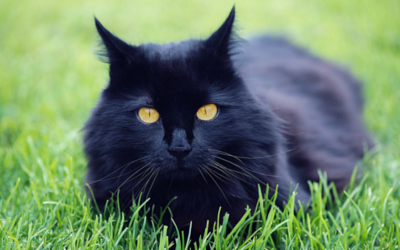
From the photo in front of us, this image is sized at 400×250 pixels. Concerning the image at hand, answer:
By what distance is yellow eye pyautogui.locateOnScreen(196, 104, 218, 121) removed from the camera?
61.5 inches

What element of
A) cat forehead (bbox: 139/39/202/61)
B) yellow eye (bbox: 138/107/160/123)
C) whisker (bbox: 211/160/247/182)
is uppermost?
cat forehead (bbox: 139/39/202/61)

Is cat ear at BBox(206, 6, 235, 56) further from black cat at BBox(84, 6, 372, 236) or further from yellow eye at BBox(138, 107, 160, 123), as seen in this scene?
yellow eye at BBox(138, 107, 160, 123)

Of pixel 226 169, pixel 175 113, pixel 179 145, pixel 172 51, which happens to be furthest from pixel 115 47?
pixel 226 169

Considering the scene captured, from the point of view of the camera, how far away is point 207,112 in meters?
1.58

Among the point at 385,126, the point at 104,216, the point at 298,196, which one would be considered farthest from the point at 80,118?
the point at 385,126

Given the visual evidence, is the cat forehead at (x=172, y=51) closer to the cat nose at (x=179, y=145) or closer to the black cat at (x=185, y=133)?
the black cat at (x=185, y=133)

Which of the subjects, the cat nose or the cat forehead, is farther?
the cat forehead

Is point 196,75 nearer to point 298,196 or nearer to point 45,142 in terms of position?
point 298,196

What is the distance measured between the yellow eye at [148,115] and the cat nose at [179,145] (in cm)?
14

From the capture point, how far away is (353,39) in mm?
5262

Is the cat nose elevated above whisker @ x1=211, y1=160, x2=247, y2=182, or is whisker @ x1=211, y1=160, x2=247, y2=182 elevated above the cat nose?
the cat nose

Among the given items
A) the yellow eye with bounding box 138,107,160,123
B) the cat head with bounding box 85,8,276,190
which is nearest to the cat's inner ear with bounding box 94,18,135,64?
the cat head with bounding box 85,8,276,190

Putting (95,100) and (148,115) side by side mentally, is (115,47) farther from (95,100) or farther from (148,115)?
(95,100)

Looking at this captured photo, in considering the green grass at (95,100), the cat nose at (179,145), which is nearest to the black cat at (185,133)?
the cat nose at (179,145)
